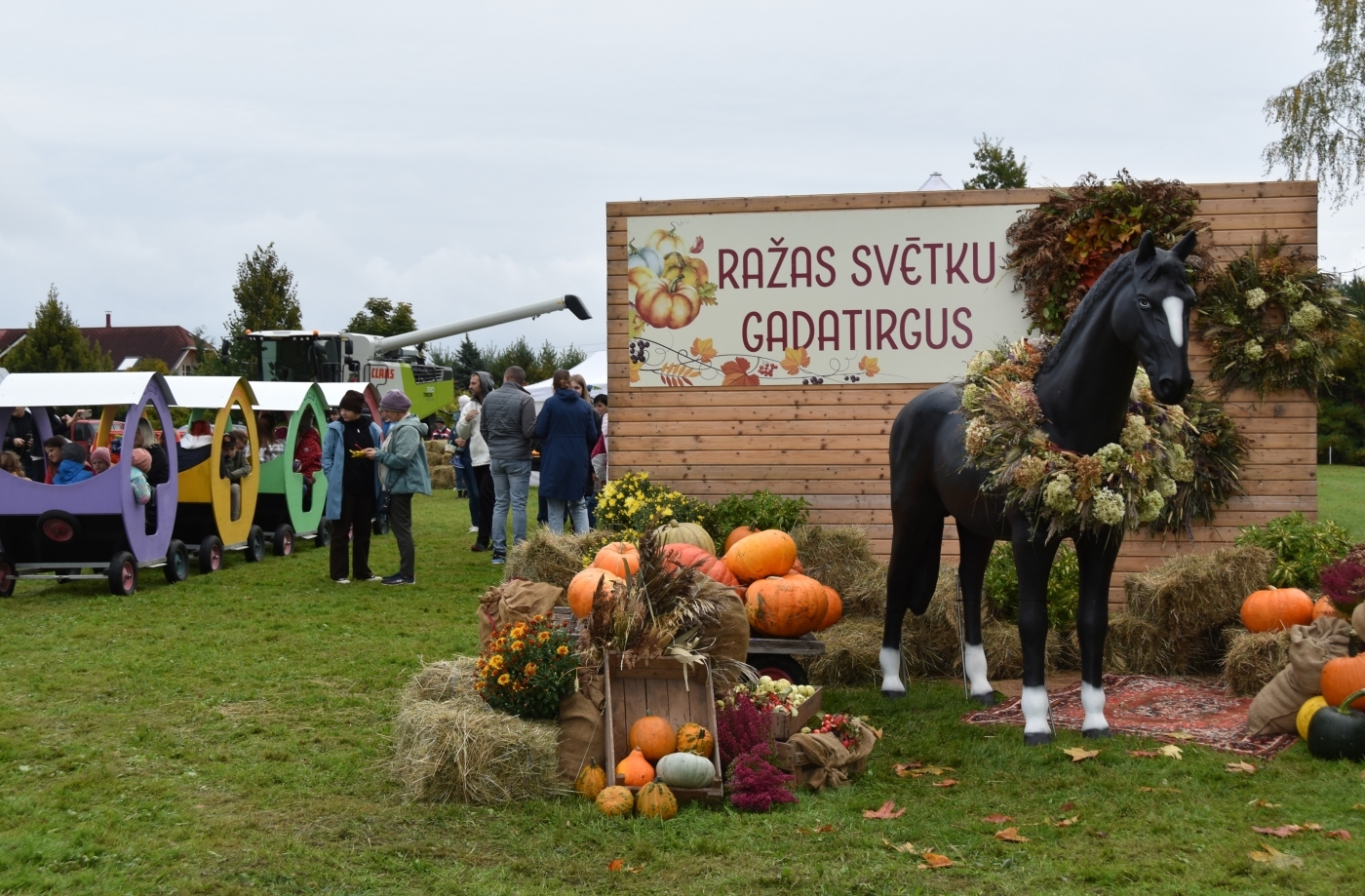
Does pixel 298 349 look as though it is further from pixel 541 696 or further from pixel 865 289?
pixel 541 696

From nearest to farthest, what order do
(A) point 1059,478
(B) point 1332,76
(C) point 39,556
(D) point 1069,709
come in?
(A) point 1059,478 → (D) point 1069,709 → (C) point 39,556 → (B) point 1332,76

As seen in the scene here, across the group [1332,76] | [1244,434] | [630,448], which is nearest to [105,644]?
[630,448]

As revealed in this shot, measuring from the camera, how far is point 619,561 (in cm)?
657

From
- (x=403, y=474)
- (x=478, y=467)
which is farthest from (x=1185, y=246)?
(x=478, y=467)

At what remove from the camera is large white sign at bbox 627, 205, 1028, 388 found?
9.59 m

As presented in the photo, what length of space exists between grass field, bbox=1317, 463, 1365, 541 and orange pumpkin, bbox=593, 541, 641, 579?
10086mm

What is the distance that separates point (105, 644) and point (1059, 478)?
649 centimetres

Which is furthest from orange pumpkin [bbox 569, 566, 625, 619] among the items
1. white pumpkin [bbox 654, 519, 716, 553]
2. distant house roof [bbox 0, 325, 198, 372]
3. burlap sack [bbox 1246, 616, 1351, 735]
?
→ distant house roof [bbox 0, 325, 198, 372]

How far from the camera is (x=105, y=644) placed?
28.1ft

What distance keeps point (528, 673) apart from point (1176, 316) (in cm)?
316

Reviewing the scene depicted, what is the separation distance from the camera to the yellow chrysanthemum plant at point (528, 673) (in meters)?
5.39

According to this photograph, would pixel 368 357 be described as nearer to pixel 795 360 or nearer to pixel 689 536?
pixel 795 360

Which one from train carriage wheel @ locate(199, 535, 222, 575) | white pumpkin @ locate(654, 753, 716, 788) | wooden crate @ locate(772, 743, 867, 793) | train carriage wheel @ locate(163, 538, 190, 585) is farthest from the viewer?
train carriage wheel @ locate(199, 535, 222, 575)

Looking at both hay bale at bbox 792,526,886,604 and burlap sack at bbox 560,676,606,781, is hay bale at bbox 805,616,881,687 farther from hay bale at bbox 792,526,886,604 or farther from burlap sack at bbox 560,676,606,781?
burlap sack at bbox 560,676,606,781
